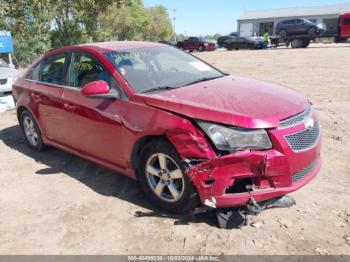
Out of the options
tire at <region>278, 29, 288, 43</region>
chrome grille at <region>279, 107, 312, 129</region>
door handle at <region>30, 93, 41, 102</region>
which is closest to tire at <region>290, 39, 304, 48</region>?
tire at <region>278, 29, 288, 43</region>

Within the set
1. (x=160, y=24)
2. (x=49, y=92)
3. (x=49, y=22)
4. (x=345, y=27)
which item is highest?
(x=160, y=24)

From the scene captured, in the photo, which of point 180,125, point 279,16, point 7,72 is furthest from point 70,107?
point 279,16

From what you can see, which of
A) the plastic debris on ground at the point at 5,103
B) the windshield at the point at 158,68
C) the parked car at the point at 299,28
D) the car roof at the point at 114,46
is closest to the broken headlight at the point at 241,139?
the windshield at the point at 158,68

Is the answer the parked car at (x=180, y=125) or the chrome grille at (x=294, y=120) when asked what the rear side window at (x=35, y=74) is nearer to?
the parked car at (x=180, y=125)

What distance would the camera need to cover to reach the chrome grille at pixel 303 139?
11.4 feet

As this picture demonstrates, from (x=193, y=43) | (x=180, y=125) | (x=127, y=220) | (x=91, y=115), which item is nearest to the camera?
(x=180, y=125)

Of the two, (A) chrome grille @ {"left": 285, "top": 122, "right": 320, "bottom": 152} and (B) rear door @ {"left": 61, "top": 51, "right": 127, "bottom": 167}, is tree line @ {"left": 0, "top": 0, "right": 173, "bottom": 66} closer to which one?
(B) rear door @ {"left": 61, "top": 51, "right": 127, "bottom": 167}

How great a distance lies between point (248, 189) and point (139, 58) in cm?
217

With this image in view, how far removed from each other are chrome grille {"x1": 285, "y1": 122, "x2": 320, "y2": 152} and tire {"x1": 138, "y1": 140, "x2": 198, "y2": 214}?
3.23 ft

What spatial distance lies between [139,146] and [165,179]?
0.44m

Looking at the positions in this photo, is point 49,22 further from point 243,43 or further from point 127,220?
point 127,220

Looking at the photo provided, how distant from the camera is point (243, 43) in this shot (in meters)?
37.2

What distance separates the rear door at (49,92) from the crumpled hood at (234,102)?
1770 millimetres

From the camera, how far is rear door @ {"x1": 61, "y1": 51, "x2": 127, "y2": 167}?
14.0 feet
